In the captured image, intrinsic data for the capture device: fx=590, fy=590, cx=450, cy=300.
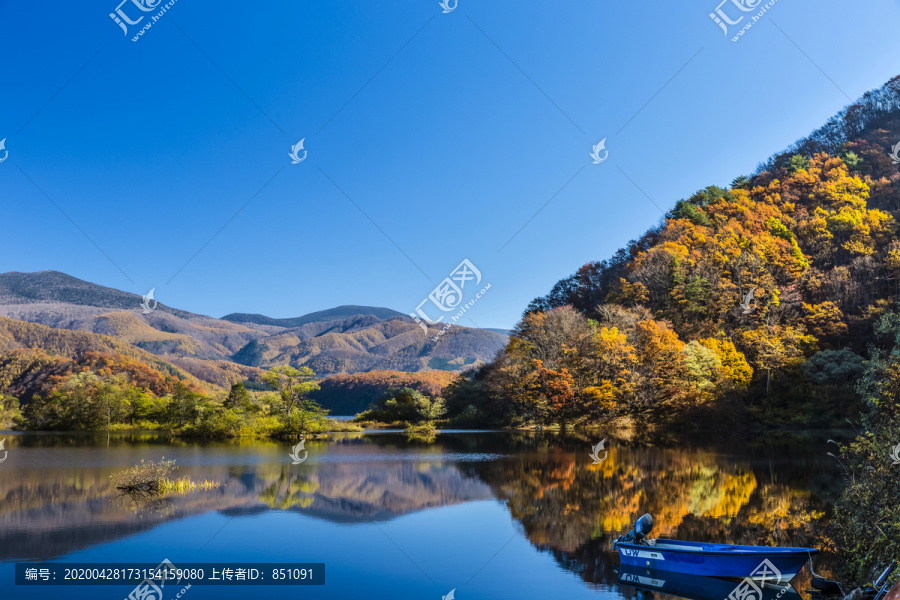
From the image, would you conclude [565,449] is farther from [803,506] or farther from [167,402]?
[167,402]

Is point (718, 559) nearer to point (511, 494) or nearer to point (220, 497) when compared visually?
point (511, 494)

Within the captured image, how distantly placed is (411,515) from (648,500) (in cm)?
726

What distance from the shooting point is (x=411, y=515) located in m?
17.7

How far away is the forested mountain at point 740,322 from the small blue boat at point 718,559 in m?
34.2

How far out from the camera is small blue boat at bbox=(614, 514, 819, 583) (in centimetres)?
990

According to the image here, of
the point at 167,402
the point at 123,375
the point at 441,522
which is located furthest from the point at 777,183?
the point at 123,375

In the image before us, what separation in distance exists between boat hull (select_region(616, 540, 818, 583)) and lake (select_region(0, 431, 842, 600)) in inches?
28.2

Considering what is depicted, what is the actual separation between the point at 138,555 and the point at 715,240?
165ft

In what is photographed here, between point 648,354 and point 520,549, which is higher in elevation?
point 648,354

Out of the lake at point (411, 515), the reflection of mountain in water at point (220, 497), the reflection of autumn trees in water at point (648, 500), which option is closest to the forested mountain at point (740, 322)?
the lake at point (411, 515)

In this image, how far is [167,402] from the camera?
175ft

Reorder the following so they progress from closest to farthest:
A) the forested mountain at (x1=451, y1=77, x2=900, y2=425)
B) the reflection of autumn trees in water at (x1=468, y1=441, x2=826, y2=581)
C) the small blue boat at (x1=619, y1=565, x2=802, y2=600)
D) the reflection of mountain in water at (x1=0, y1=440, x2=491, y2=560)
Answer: the small blue boat at (x1=619, y1=565, x2=802, y2=600) < the reflection of autumn trees in water at (x1=468, y1=441, x2=826, y2=581) < the reflection of mountain in water at (x1=0, y1=440, x2=491, y2=560) < the forested mountain at (x1=451, y1=77, x2=900, y2=425)

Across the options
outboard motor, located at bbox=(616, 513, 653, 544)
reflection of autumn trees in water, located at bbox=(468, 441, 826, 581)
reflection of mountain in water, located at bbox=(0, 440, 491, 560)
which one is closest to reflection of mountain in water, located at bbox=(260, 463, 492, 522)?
reflection of mountain in water, located at bbox=(0, 440, 491, 560)

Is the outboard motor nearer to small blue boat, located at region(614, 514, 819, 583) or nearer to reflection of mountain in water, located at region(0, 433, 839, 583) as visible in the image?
small blue boat, located at region(614, 514, 819, 583)
